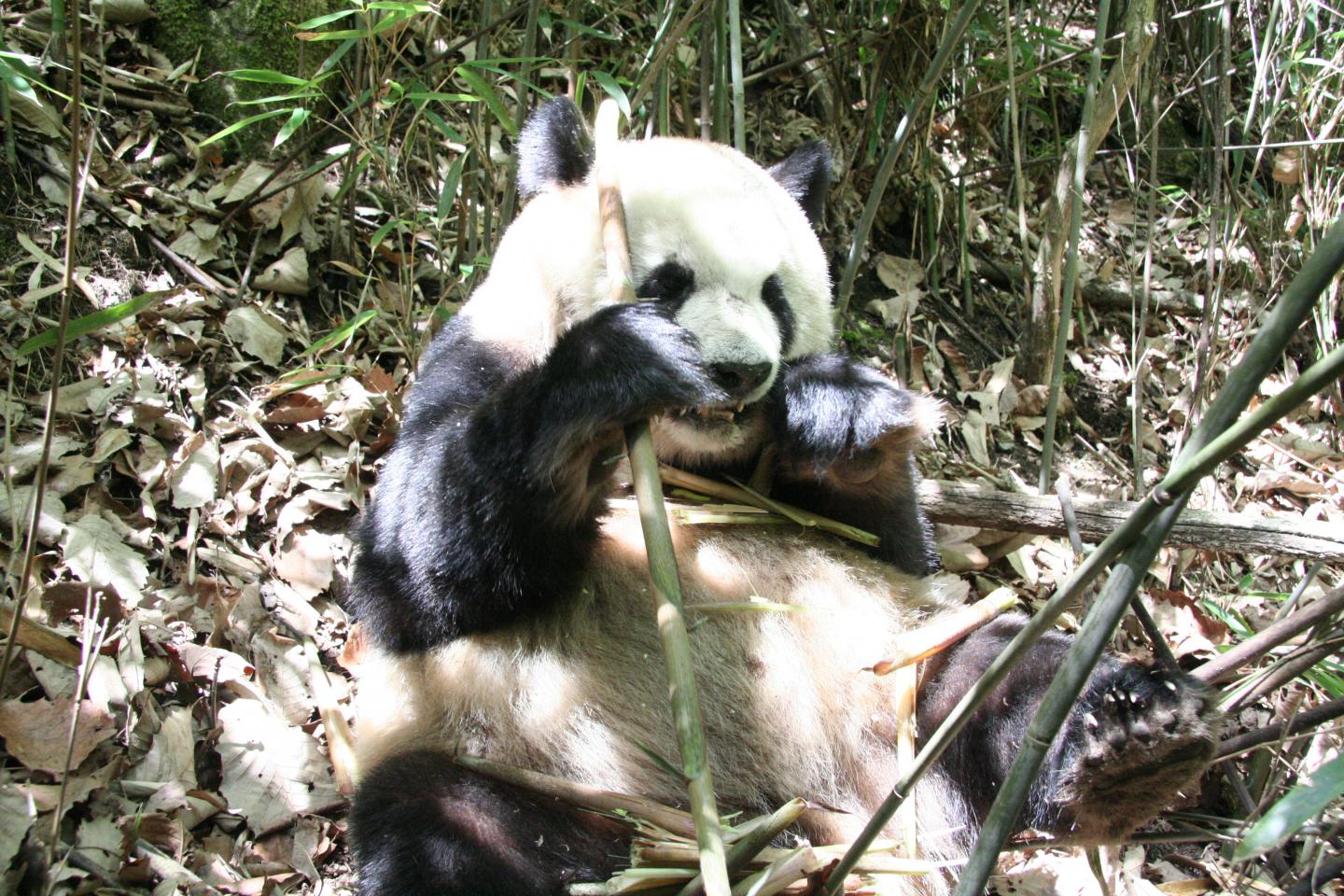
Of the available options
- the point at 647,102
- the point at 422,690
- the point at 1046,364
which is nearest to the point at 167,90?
the point at 647,102

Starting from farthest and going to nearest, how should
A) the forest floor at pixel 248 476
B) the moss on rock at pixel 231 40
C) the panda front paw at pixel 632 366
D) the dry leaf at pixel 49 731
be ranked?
the moss on rock at pixel 231 40, the forest floor at pixel 248 476, the dry leaf at pixel 49 731, the panda front paw at pixel 632 366

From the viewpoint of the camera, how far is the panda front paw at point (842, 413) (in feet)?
9.86

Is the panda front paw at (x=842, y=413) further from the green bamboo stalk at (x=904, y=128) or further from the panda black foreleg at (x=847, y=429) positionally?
the green bamboo stalk at (x=904, y=128)

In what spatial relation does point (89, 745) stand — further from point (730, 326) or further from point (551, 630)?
point (730, 326)

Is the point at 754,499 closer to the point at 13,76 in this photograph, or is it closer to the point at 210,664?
the point at 210,664

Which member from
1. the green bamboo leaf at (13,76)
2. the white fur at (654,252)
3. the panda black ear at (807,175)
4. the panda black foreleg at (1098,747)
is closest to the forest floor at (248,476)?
the green bamboo leaf at (13,76)

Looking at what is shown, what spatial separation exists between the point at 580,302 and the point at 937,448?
8.04 ft

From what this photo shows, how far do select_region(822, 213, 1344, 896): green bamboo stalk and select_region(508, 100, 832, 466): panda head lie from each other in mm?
1320

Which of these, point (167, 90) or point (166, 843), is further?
point (167, 90)

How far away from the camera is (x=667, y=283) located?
10.1 feet

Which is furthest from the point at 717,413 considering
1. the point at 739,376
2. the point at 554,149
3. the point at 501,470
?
the point at 554,149

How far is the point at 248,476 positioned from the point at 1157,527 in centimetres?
345

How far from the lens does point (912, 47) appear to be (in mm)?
5227

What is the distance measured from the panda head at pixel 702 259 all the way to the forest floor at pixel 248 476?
1251mm
